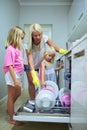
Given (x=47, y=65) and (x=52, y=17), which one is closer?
(x=47, y=65)

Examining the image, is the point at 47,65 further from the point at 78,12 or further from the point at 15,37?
the point at 78,12

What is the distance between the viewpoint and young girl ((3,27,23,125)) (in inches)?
75.1

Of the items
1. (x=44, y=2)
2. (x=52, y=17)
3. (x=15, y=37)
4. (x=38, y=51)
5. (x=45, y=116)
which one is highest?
(x=44, y=2)

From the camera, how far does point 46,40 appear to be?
7.26 feet

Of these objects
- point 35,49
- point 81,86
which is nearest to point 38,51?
point 35,49

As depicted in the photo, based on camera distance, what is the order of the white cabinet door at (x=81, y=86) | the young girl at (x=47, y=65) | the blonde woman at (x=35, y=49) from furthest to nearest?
the young girl at (x=47, y=65) < the blonde woman at (x=35, y=49) < the white cabinet door at (x=81, y=86)

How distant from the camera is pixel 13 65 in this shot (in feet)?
6.36

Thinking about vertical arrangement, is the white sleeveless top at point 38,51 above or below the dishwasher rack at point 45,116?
above

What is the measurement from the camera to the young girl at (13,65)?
1.91 m

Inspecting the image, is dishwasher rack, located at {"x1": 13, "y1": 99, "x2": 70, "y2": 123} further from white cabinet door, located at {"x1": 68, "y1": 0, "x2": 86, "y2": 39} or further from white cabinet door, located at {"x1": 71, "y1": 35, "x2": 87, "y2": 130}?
white cabinet door, located at {"x1": 68, "y1": 0, "x2": 86, "y2": 39}

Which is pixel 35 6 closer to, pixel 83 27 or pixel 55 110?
pixel 83 27

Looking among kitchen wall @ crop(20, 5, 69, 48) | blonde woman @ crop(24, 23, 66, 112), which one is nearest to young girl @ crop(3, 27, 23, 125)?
blonde woman @ crop(24, 23, 66, 112)

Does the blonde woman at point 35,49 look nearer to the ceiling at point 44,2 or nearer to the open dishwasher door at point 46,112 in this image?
the open dishwasher door at point 46,112

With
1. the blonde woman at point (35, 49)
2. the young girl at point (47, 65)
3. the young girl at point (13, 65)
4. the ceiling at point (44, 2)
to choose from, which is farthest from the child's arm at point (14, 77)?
the ceiling at point (44, 2)
